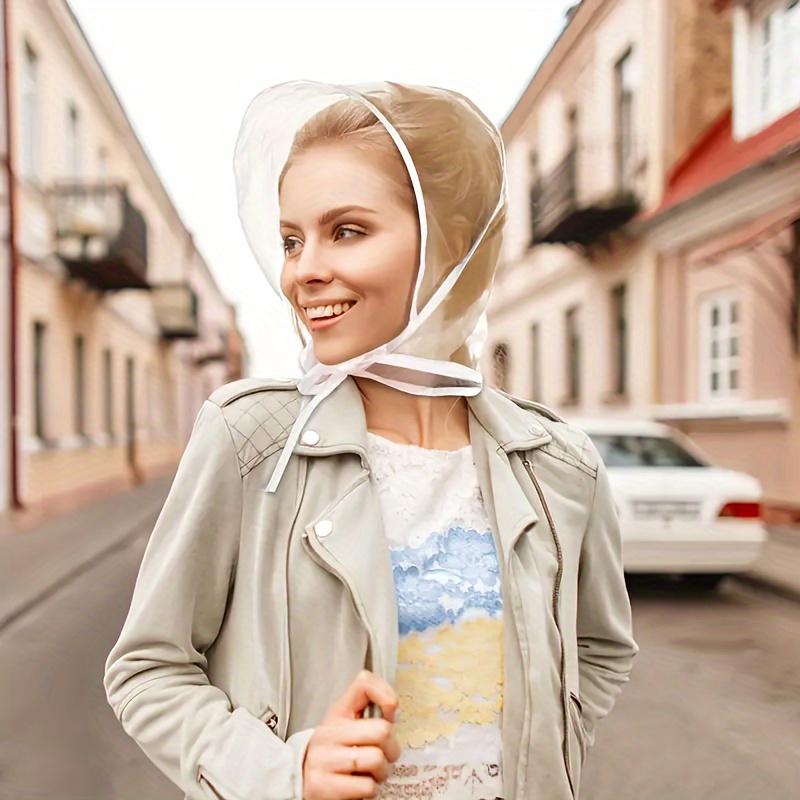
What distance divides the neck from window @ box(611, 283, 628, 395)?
4687 millimetres

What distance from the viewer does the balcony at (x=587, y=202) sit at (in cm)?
449

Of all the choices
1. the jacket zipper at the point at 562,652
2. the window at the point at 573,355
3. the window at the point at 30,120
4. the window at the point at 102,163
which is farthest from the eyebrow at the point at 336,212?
the window at the point at 30,120

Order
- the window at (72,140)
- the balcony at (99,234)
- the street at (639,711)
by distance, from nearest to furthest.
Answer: the street at (639,711) < the balcony at (99,234) < the window at (72,140)

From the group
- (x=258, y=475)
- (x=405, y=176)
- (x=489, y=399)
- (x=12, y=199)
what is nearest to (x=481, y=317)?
(x=489, y=399)

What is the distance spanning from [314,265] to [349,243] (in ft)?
0.13

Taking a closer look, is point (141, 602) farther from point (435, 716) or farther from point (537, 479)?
point (537, 479)

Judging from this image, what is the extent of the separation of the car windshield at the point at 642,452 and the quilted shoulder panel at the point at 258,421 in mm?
3928

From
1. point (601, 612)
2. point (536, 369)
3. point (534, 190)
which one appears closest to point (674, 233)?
point (536, 369)

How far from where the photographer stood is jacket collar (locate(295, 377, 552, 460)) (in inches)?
28.7

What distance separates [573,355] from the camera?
5035 mm

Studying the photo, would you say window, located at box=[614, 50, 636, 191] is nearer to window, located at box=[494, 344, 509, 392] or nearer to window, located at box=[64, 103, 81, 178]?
window, located at box=[64, 103, 81, 178]

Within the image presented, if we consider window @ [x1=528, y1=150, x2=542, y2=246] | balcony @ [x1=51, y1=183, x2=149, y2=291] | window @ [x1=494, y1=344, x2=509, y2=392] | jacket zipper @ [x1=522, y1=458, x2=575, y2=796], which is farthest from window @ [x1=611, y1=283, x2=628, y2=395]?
jacket zipper @ [x1=522, y1=458, x2=575, y2=796]

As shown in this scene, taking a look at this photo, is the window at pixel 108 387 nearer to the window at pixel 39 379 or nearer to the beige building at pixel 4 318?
the window at pixel 39 379

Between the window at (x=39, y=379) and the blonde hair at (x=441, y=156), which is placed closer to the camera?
the blonde hair at (x=441, y=156)
